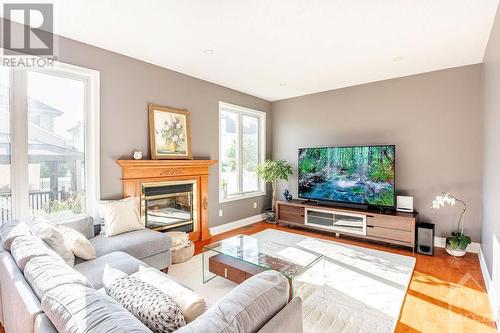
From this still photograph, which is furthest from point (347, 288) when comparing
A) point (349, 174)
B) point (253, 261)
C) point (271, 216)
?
point (271, 216)

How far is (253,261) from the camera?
2.54m

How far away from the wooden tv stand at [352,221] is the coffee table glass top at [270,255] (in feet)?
5.73

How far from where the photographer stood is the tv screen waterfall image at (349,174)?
13.1ft

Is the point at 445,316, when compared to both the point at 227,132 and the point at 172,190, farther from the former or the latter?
the point at 227,132

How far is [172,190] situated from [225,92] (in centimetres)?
208

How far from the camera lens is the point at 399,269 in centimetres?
309

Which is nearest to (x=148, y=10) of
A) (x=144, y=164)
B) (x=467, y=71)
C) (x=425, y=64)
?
(x=144, y=164)

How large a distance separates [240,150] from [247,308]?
4.26 meters

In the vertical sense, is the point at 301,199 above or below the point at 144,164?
below

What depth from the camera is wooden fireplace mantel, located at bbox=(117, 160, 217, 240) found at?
3340 mm

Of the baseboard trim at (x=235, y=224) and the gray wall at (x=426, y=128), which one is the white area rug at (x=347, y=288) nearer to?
the baseboard trim at (x=235, y=224)

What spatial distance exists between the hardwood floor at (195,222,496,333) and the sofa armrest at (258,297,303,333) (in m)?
1.30

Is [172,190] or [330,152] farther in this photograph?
[330,152]

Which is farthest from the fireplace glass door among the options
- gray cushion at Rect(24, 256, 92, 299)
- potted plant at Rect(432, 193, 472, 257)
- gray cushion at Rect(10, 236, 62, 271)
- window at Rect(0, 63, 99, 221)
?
potted plant at Rect(432, 193, 472, 257)
